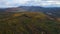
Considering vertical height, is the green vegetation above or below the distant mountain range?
below

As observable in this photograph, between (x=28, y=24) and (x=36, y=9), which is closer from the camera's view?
(x=28, y=24)

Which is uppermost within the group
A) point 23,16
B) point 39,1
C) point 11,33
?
point 39,1

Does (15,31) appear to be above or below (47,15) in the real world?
below

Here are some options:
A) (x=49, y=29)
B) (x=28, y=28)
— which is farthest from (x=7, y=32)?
(x=49, y=29)

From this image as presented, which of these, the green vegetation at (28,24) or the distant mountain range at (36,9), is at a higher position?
the distant mountain range at (36,9)

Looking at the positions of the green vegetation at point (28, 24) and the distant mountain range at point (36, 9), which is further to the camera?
the distant mountain range at point (36, 9)

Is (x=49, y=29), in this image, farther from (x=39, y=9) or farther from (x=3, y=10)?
(x=3, y=10)

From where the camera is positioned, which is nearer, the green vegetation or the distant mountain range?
the green vegetation

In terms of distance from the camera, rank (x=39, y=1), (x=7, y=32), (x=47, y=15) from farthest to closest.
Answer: (x=39, y=1) → (x=47, y=15) → (x=7, y=32)
